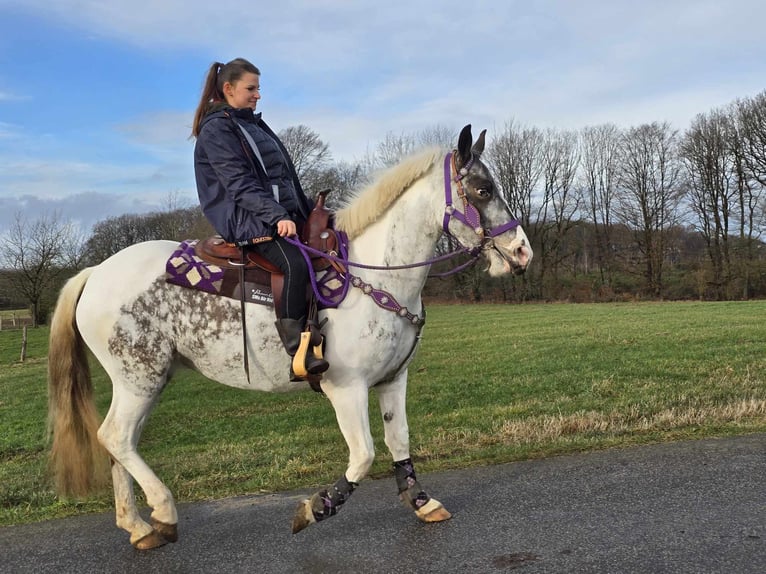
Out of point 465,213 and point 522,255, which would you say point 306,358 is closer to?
point 465,213

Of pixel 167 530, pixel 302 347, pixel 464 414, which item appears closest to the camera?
pixel 302 347

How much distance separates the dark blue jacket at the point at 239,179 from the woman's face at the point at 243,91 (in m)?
0.08

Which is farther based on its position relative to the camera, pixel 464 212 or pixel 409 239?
pixel 409 239

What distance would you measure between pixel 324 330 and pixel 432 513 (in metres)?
1.51

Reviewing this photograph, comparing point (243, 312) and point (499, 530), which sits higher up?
point (243, 312)

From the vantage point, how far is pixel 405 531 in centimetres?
419

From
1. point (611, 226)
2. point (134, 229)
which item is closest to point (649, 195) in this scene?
point (611, 226)

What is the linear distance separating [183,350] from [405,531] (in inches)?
80.3

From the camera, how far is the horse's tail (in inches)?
186

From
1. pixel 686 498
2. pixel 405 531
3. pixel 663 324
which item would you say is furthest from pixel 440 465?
pixel 663 324

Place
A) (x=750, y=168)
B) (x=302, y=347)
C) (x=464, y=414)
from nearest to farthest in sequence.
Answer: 1. (x=302, y=347)
2. (x=464, y=414)
3. (x=750, y=168)

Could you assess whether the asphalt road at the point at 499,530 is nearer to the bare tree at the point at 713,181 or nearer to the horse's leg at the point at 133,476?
the horse's leg at the point at 133,476

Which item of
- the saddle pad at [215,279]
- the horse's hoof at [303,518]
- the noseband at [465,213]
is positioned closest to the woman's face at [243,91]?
the saddle pad at [215,279]

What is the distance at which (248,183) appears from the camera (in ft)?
13.4
